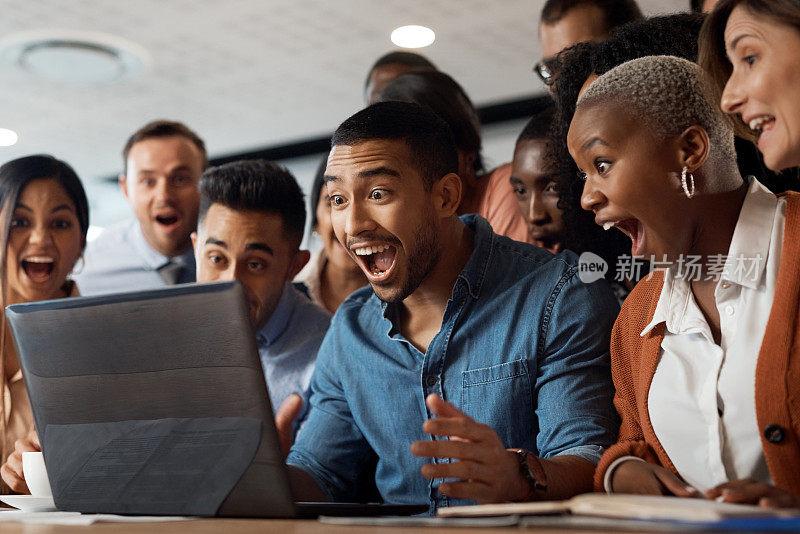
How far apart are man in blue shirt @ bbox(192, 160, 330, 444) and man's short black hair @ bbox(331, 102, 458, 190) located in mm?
517

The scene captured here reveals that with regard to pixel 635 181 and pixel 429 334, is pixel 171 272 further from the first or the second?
pixel 635 181

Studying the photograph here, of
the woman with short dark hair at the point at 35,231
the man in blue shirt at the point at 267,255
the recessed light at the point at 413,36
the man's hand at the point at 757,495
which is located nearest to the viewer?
the man's hand at the point at 757,495

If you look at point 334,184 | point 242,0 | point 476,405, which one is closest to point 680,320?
point 476,405

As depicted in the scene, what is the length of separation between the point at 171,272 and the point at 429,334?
1.36 metres

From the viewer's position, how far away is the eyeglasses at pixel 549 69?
1.78m

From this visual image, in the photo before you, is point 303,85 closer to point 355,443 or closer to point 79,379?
point 355,443

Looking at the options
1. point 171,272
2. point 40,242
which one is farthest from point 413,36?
point 40,242

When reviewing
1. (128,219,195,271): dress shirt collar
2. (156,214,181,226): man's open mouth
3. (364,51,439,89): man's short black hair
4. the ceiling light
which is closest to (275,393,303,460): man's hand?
(128,219,195,271): dress shirt collar

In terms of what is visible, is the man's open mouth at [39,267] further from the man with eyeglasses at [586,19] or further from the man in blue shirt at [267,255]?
the man with eyeglasses at [586,19]

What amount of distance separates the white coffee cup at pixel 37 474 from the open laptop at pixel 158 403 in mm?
219

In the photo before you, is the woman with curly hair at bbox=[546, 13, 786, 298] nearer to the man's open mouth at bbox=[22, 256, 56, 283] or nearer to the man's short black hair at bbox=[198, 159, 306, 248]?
the man's short black hair at bbox=[198, 159, 306, 248]

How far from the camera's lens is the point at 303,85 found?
509cm

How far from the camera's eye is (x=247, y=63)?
4766 millimetres

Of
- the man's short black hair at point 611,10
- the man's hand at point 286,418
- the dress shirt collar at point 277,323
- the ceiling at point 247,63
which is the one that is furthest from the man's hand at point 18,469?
the ceiling at point 247,63
